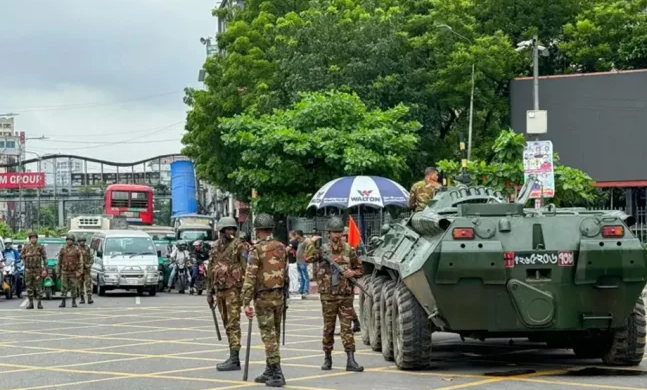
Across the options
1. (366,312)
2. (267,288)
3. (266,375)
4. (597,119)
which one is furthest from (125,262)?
(266,375)

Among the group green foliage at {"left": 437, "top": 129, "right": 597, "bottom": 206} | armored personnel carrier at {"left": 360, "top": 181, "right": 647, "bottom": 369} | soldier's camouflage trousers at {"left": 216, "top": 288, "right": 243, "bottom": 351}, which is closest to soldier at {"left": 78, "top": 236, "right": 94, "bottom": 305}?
green foliage at {"left": 437, "top": 129, "right": 597, "bottom": 206}

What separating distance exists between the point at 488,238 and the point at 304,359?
3.44 metres

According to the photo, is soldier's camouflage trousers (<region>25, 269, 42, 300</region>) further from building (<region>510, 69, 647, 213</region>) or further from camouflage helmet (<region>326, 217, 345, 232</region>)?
building (<region>510, 69, 647, 213</region>)

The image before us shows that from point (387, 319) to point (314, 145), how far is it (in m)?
22.7

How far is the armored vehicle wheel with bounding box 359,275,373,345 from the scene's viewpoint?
16469 mm

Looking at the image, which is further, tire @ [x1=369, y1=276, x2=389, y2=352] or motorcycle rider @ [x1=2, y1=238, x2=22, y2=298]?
motorcycle rider @ [x1=2, y1=238, x2=22, y2=298]

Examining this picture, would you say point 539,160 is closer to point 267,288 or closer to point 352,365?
point 352,365

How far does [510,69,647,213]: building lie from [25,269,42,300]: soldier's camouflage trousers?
17740mm

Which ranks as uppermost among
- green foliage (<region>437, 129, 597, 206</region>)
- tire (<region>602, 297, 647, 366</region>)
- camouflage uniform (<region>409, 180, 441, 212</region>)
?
green foliage (<region>437, 129, 597, 206</region>)

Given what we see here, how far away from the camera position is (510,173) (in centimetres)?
2706

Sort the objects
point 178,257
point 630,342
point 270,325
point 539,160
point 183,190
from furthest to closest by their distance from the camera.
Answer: point 183,190, point 178,257, point 539,160, point 630,342, point 270,325


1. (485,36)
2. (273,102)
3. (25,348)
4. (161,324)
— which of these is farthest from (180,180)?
(25,348)

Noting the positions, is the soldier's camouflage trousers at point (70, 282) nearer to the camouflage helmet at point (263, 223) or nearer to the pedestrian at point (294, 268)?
the pedestrian at point (294, 268)

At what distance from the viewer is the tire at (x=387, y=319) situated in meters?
14.3
